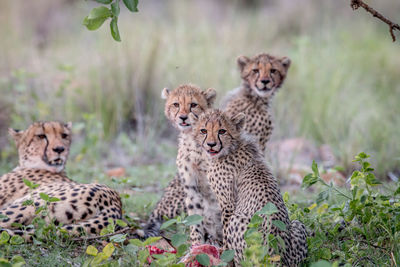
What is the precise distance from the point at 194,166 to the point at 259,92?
4.17 ft

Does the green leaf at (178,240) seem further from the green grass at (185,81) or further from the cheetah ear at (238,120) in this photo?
the green grass at (185,81)

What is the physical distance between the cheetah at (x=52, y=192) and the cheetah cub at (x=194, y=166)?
0.58 metres

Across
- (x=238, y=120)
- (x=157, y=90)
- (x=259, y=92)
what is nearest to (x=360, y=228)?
(x=238, y=120)

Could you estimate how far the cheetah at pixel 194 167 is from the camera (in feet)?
14.4

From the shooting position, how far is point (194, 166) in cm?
458

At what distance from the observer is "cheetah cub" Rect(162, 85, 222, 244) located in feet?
14.4

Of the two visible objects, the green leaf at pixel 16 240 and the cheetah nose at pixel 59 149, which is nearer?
the green leaf at pixel 16 240

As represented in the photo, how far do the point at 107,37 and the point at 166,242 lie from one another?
5.49 metres

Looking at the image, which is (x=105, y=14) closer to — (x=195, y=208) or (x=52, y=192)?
(x=52, y=192)

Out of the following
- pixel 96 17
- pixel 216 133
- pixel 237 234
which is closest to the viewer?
pixel 96 17

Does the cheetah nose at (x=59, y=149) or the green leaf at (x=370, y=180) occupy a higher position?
the green leaf at (x=370, y=180)

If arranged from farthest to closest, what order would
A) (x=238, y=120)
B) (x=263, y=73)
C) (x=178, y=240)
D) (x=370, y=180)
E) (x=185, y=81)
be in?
(x=185, y=81) → (x=263, y=73) → (x=238, y=120) → (x=370, y=180) → (x=178, y=240)

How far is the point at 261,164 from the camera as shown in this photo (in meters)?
4.09

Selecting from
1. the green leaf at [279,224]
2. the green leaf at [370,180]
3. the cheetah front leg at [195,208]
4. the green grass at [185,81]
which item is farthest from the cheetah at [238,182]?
the green grass at [185,81]
